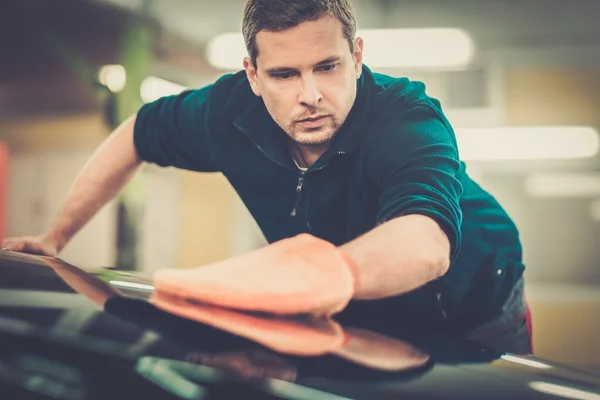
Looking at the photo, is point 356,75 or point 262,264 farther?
point 356,75

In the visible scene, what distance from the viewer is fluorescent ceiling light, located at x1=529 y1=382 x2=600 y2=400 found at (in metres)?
0.47

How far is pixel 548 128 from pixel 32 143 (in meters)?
4.58

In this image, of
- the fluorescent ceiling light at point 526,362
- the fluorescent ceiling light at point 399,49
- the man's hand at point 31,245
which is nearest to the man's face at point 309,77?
the man's hand at point 31,245

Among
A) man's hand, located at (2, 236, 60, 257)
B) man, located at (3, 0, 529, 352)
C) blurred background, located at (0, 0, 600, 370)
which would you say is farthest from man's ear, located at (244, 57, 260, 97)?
blurred background, located at (0, 0, 600, 370)

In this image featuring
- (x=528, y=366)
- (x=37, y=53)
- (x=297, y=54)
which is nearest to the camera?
(x=528, y=366)

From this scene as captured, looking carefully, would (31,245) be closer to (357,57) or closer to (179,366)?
(357,57)

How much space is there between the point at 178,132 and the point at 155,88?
12.1 feet

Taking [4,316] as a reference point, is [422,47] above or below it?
above

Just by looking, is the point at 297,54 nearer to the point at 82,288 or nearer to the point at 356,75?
the point at 356,75

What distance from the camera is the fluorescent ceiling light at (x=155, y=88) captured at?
4.57 meters

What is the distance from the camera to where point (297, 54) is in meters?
0.98

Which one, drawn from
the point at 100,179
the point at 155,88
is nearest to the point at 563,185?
the point at 155,88

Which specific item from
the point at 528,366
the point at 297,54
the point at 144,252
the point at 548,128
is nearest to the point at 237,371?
the point at 528,366

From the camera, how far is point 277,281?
1.67ft
